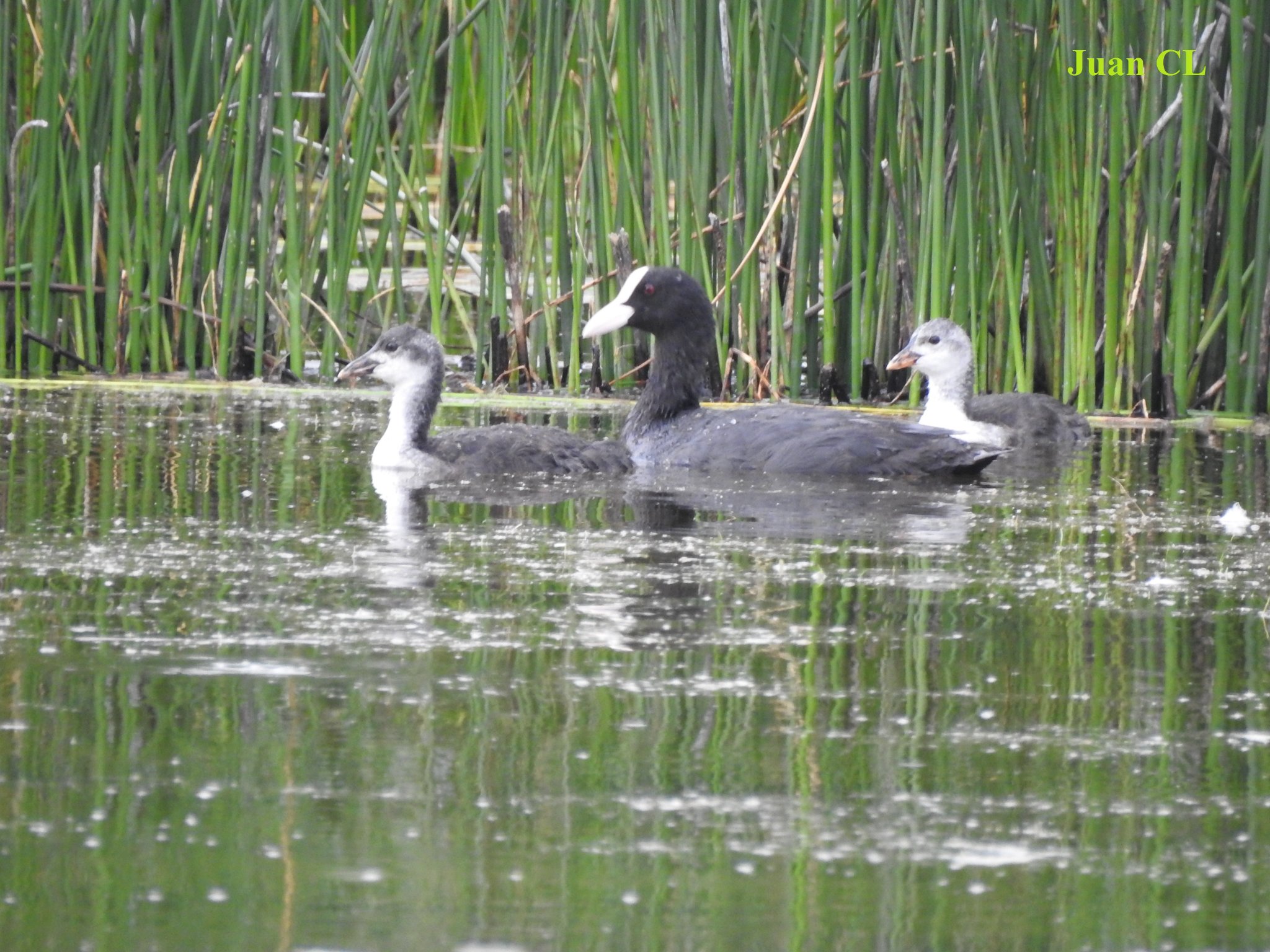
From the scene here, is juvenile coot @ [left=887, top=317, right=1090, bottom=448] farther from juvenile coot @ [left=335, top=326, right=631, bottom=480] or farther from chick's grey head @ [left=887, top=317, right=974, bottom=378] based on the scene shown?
juvenile coot @ [left=335, top=326, right=631, bottom=480]

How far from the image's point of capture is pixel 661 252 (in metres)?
9.70

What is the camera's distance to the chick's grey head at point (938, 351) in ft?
28.3

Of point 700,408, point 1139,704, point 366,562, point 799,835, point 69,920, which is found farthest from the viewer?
point 700,408

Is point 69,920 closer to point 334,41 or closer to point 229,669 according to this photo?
point 229,669

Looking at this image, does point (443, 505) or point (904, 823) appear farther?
point (443, 505)

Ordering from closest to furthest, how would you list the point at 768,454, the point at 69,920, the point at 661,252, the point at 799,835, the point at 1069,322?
the point at 69,920, the point at 799,835, the point at 768,454, the point at 1069,322, the point at 661,252

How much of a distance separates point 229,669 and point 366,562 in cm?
135

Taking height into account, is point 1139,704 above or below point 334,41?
below

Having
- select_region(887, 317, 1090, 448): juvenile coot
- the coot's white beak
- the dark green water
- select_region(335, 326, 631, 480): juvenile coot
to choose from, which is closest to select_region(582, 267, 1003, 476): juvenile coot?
the coot's white beak

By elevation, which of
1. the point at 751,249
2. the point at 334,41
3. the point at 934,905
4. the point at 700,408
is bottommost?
the point at 934,905

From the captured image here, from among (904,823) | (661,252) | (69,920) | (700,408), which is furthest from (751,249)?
(69,920)

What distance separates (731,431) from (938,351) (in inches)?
45.6

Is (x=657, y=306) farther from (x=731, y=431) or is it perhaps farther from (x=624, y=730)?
(x=624, y=730)

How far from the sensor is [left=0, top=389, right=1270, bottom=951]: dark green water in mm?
2869
